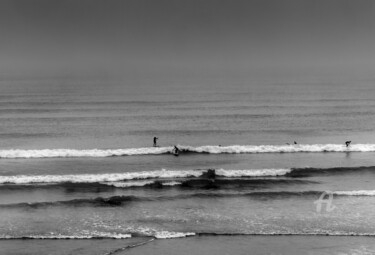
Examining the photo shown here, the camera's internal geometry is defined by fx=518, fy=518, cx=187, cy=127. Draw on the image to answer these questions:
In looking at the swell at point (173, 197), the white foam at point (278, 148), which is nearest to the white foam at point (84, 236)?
the swell at point (173, 197)

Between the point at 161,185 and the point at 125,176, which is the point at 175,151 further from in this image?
the point at 161,185

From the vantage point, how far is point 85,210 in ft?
95.1

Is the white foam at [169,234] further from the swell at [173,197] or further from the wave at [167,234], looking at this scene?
the swell at [173,197]

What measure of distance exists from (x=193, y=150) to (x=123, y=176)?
9881 millimetres

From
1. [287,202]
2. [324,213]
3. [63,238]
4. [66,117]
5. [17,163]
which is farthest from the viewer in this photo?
[66,117]

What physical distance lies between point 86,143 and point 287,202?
23.1m

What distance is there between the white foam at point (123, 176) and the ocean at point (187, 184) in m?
0.07

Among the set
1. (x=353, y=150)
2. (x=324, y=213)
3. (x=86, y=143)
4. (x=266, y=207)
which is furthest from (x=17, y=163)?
(x=353, y=150)

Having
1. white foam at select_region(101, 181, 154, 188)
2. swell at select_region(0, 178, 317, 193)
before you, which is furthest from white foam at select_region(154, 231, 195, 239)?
white foam at select_region(101, 181, 154, 188)

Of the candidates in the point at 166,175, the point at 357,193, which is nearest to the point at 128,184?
the point at 166,175

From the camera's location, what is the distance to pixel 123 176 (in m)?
35.9

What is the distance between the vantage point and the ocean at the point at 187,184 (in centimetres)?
2492

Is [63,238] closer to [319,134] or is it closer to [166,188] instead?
[166,188]

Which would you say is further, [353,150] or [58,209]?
[353,150]
